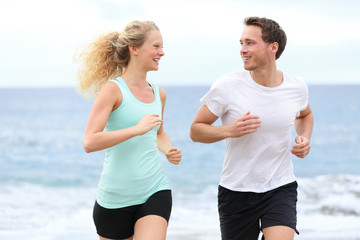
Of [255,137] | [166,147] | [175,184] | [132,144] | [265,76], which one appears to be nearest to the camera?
[132,144]

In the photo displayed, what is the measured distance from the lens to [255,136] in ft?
11.8

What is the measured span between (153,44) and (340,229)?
595 cm

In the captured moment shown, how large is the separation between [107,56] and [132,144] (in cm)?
69

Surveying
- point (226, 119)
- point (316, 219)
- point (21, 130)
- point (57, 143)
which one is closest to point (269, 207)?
point (226, 119)

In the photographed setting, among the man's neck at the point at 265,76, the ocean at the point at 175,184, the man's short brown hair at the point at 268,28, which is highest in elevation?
the man's short brown hair at the point at 268,28

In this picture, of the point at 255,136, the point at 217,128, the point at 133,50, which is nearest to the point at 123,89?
the point at 133,50

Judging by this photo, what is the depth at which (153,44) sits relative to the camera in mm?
3373

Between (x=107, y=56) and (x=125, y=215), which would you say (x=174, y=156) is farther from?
(x=107, y=56)

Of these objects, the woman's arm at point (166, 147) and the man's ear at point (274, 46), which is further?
Result: the man's ear at point (274, 46)

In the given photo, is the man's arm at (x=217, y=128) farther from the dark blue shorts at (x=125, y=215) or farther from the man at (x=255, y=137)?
the dark blue shorts at (x=125, y=215)

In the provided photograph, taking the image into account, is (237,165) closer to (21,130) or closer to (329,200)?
(329,200)

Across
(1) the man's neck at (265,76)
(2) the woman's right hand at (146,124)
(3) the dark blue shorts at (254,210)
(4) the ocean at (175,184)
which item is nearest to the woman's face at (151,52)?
(2) the woman's right hand at (146,124)

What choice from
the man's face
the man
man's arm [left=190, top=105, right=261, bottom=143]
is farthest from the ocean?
the man's face

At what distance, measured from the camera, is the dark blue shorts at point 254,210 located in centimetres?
352
